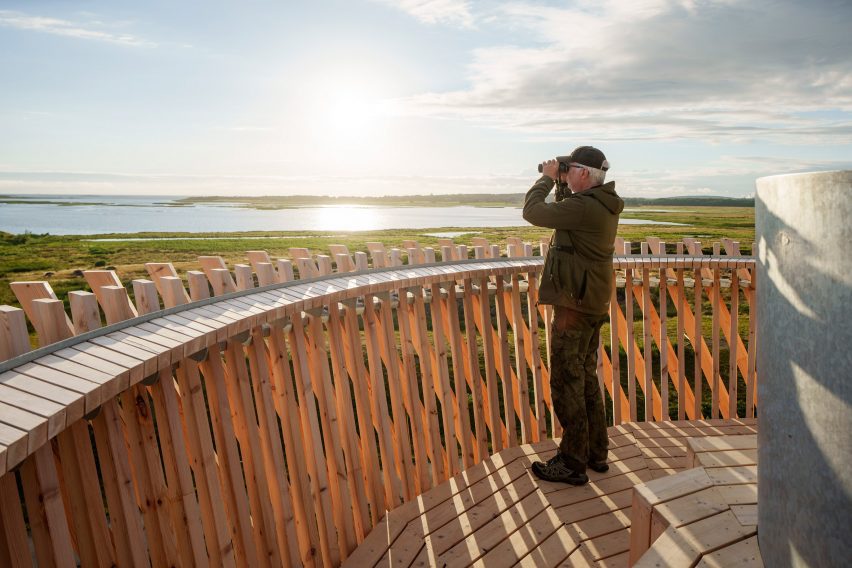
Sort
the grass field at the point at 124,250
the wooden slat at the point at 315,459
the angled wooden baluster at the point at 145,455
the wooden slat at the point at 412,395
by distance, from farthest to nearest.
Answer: the grass field at the point at 124,250
the wooden slat at the point at 412,395
the wooden slat at the point at 315,459
the angled wooden baluster at the point at 145,455

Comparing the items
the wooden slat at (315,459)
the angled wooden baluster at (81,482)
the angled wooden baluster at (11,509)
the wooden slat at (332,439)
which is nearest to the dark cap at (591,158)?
the wooden slat at (332,439)

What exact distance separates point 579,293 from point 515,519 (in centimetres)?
138

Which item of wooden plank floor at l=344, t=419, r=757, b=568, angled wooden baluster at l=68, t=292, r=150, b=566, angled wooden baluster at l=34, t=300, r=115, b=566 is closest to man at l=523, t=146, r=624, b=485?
wooden plank floor at l=344, t=419, r=757, b=568

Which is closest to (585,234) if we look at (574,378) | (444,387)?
(574,378)

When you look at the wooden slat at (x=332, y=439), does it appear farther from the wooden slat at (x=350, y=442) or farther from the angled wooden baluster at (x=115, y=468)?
the angled wooden baluster at (x=115, y=468)

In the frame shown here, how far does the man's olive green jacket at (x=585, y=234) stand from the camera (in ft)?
11.6

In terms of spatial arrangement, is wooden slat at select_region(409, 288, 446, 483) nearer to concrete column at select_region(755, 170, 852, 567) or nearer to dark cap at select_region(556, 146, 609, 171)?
dark cap at select_region(556, 146, 609, 171)

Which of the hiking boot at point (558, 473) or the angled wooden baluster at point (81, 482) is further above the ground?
the angled wooden baluster at point (81, 482)

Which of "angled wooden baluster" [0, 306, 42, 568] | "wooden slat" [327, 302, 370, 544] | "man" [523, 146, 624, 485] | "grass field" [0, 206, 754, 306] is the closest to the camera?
"angled wooden baluster" [0, 306, 42, 568]

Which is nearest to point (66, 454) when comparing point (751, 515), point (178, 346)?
point (178, 346)

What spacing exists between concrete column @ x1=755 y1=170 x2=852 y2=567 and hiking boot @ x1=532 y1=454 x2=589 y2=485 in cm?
223

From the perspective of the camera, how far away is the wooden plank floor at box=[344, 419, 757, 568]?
3.15m

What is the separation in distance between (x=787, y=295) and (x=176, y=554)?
2222 millimetres

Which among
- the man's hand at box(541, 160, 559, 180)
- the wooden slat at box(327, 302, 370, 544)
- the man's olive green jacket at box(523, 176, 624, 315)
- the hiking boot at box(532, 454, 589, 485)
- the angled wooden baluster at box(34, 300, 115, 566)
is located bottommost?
the hiking boot at box(532, 454, 589, 485)
